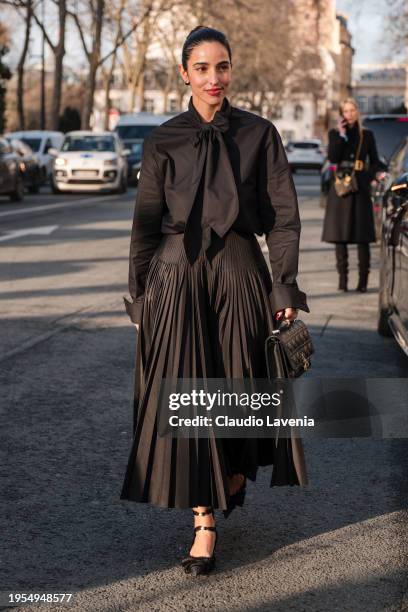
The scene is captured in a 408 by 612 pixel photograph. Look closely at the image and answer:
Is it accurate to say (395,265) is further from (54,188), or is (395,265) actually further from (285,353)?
(54,188)

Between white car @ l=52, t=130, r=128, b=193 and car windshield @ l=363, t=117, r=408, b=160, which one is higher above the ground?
car windshield @ l=363, t=117, r=408, b=160

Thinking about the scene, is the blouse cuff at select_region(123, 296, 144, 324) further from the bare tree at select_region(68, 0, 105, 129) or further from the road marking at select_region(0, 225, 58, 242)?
the bare tree at select_region(68, 0, 105, 129)

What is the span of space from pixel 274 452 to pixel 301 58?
96.4 meters

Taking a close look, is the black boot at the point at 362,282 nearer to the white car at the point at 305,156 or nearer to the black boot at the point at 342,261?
the black boot at the point at 342,261

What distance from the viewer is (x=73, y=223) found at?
20547 millimetres

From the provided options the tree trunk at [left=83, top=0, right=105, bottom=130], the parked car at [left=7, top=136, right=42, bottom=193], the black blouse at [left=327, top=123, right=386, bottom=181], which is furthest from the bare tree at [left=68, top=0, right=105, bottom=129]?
the black blouse at [left=327, top=123, right=386, bottom=181]

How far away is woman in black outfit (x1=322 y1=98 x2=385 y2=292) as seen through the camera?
11383 millimetres

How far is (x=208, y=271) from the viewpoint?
162 inches

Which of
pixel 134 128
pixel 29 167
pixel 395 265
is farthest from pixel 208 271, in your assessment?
pixel 134 128

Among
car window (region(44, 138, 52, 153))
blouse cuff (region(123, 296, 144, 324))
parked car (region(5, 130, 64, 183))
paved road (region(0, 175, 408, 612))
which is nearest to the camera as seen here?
paved road (region(0, 175, 408, 612))

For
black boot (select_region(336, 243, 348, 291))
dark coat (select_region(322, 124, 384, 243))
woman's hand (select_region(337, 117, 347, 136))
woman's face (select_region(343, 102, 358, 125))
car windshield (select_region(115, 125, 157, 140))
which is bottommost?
car windshield (select_region(115, 125, 157, 140))

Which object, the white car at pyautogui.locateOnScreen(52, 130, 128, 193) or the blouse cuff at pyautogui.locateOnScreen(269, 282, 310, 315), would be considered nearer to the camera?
the blouse cuff at pyautogui.locateOnScreen(269, 282, 310, 315)

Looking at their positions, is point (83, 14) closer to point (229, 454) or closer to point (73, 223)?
point (73, 223)

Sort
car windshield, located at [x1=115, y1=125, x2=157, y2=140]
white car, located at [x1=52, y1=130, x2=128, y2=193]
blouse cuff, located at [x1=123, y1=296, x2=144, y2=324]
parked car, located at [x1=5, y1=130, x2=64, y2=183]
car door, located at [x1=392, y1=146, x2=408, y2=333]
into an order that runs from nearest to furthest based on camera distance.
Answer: blouse cuff, located at [x1=123, y1=296, x2=144, y2=324]
car door, located at [x1=392, y1=146, x2=408, y2=333]
white car, located at [x1=52, y1=130, x2=128, y2=193]
parked car, located at [x1=5, y1=130, x2=64, y2=183]
car windshield, located at [x1=115, y1=125, x2=157, y2=140]
